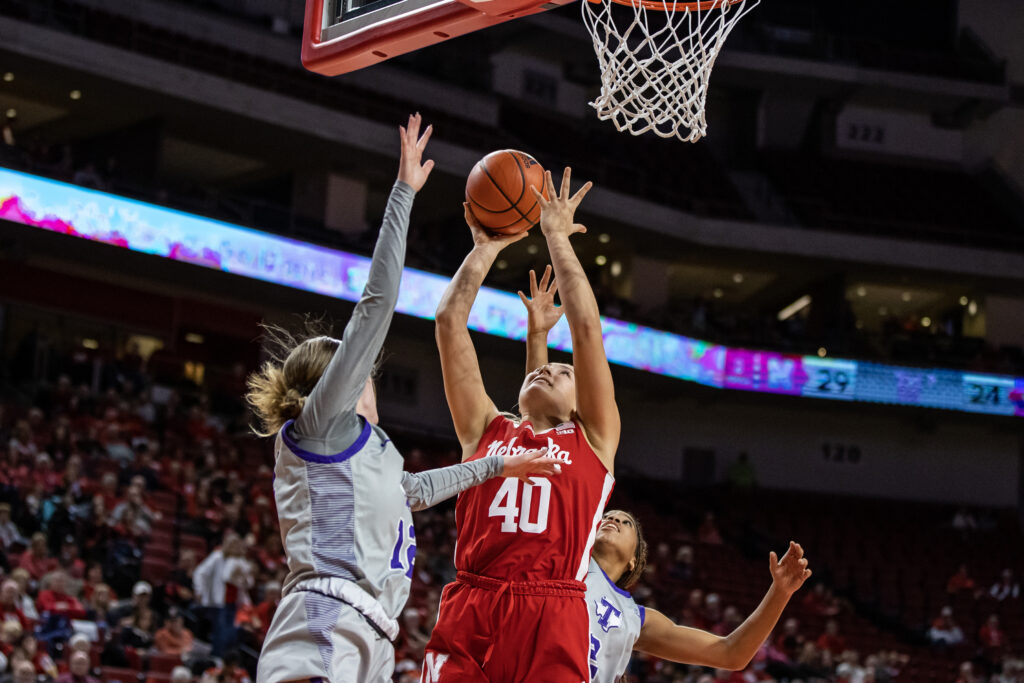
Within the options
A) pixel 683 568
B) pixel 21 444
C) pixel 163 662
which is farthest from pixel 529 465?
pixel 683 568

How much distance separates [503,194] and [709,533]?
14.0 meters

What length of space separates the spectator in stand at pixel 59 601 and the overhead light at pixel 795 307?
16.3 meters

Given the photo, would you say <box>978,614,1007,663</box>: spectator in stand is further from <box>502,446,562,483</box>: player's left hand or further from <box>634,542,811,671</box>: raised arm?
<box>502,446,562,483</box>: player's left hand

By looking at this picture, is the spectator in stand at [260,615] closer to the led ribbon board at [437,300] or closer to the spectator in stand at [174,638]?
the spectator in stand at [174,638]

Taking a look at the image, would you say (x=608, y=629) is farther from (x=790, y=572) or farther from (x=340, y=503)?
(x=340, y=503)

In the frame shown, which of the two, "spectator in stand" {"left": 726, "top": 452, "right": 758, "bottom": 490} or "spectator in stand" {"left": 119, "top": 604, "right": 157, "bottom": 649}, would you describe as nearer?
"spectator in stand" {"left": 119, "top": 604, "right": 157, "bottom": 649}

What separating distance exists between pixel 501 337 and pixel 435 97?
15.5 feet

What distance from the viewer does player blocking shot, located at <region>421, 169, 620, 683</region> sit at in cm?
311

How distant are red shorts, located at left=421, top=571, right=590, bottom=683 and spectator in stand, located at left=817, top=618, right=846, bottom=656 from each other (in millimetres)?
10644

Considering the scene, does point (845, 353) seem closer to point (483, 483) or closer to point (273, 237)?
point (273, 237)

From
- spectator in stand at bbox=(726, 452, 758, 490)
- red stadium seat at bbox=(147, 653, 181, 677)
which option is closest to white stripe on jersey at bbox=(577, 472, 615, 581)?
red stadium seat at bbox=(147, 653, 181, 677)


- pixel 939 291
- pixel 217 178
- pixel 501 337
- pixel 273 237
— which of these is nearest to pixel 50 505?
pixel 273 237

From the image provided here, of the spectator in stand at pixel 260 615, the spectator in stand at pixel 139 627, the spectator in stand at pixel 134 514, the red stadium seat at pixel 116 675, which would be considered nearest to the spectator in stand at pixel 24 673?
the red stadium seat at pixel 116 675

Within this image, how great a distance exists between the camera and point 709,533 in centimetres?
1714
